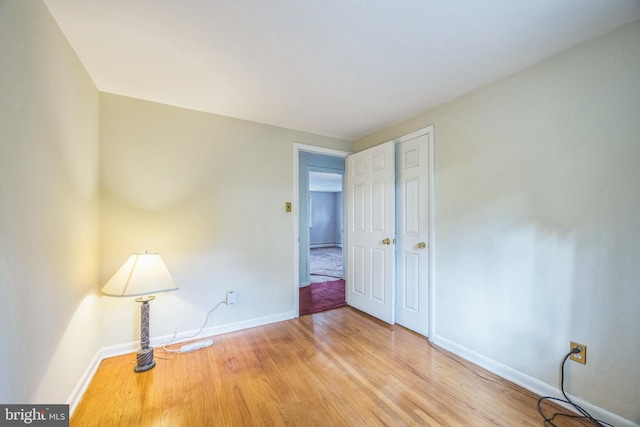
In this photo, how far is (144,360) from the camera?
6.42 feet

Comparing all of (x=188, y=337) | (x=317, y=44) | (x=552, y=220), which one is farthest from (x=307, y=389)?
(x=317, y=44)

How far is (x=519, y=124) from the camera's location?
1.82m

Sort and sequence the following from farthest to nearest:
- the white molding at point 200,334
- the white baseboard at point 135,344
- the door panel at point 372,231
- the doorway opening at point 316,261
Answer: the doorway opening at point 316,261, the door panel at point 372,231, the white molding at point 200,334, the white baseboard at point 135,344

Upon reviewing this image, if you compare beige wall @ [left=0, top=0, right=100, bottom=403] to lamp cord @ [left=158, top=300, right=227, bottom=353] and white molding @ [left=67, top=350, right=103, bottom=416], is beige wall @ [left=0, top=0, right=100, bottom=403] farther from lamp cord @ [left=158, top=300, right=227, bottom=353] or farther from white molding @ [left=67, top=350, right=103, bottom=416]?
lamp cord @ [left=158, top=300, right=227, bottom=353]

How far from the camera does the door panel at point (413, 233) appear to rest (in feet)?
8.19

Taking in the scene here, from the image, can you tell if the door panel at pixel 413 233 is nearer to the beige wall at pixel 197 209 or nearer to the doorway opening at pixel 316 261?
the doorway opening at pixel 316 261

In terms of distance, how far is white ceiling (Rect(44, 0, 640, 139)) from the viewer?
129 cm

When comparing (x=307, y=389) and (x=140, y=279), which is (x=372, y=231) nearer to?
(x=307, y=389)

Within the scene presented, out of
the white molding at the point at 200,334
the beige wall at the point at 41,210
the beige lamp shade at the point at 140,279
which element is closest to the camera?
the beige wall at the point at 41,210

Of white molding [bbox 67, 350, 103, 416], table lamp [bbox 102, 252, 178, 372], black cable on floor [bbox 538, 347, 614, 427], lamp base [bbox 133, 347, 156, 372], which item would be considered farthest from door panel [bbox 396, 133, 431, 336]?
white molding [bbox 67, 350, 103, 416]

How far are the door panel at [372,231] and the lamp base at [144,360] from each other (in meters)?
2.22

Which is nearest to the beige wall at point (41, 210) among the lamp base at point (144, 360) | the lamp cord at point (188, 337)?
the lamp base at point (144, 360)

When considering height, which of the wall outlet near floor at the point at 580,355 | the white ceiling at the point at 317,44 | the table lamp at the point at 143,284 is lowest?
the wall outlet near floor at the point at 580,355

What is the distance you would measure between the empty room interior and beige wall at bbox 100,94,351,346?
20mm
